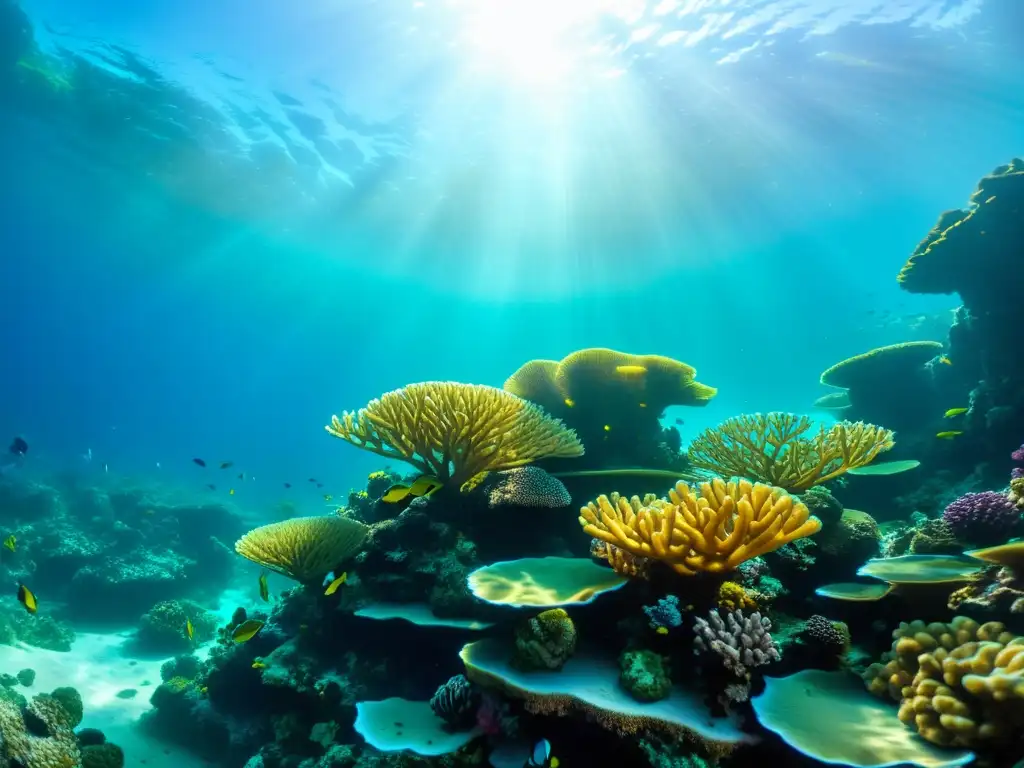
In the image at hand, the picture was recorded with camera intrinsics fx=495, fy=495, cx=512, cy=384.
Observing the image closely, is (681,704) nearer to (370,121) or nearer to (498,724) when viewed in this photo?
(498,724)

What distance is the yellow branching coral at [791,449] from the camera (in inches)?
235

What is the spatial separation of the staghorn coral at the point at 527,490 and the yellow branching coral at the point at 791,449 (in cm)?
238

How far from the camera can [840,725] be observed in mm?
2986

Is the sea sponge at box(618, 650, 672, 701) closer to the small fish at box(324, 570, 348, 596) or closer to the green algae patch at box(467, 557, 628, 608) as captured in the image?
the green algae patch at box(467, 557, 628, 608)

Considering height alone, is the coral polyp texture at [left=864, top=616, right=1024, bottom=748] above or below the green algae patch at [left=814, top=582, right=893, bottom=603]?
below

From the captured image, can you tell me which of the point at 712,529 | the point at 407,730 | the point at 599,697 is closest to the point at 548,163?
the point at 712,529

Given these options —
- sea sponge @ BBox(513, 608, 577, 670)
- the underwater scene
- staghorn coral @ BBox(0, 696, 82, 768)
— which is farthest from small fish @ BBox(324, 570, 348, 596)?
staghorn coral @ BBox(0, 696, 82, 768)

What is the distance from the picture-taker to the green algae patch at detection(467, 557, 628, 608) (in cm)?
370

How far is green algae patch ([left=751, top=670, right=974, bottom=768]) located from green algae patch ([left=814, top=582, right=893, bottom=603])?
603 mm

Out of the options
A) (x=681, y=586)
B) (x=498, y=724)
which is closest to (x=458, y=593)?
(x=498, y=724)

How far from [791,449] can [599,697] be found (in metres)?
4.23

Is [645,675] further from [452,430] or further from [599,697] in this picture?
[452,430]

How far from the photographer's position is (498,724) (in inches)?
149

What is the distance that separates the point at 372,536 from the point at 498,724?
272cm
